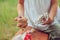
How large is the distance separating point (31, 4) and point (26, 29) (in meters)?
0.17

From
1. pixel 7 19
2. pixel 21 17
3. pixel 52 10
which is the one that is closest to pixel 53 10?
pixel 52 10

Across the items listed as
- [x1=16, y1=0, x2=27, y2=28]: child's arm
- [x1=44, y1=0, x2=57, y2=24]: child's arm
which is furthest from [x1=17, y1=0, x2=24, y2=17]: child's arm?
[x1=44, y1=0, x2=57, y2=24]: child's arm

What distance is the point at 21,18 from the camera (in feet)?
3.90

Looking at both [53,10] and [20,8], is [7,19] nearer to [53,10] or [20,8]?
[20,8]

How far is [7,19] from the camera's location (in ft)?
4.07

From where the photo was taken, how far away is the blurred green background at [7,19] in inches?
48.4

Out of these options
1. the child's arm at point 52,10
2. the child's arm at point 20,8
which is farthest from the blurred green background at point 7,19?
the child's arm at point 52,10

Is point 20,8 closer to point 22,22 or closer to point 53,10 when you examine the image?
point 22,22

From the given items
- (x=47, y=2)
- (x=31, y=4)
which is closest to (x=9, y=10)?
(x=31, y=4)

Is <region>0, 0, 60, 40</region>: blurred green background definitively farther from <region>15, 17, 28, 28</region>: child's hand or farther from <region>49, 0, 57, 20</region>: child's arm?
<region>49, 0, 57, 20</region>: child's arm

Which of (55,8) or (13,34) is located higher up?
(55,8)

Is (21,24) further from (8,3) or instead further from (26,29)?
(8,3)

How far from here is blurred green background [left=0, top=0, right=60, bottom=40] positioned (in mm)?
1229

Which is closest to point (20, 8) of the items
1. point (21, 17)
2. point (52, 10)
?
point (21, 17)
